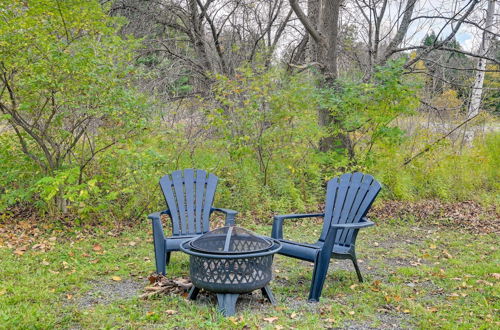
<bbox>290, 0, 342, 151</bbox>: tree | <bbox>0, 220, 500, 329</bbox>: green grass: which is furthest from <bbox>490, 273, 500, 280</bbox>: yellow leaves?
<bbox>290, 0, 342, 151</bbox>: tree

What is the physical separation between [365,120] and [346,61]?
3.32 m

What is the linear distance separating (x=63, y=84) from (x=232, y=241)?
3.03 metres

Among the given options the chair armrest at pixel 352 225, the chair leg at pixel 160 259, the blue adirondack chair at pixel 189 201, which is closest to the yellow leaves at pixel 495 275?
the chair armrest at pixel 352 225

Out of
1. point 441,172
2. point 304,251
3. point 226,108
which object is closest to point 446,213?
point 441,172

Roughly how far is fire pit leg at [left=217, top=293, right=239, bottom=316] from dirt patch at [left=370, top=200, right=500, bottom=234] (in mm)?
4226

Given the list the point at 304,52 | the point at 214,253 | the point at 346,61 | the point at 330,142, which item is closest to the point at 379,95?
the point at 330,142

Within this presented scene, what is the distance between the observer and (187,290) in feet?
10.8

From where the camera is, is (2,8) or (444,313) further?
(2,8)

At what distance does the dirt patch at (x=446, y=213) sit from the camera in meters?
6.28

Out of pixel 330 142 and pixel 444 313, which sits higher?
pixel 330 142

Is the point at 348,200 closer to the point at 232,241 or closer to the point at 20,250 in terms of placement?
the point at 232,241

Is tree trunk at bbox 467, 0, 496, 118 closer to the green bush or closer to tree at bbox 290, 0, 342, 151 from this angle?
the green bush

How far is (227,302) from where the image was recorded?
2875mm

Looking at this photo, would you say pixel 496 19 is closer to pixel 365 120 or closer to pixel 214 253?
pixel 365 120
